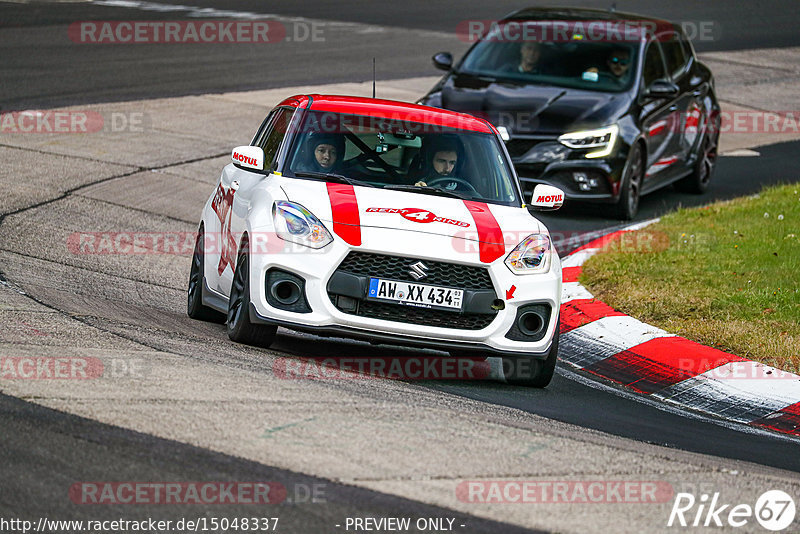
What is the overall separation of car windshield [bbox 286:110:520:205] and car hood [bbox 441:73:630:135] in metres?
4.41

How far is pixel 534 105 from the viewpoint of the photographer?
509 inches

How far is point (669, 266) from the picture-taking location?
1066cm

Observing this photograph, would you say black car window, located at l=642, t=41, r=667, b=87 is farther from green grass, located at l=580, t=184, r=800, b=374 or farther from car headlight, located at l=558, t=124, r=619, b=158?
green grass, located at l=580, t=184, r=800, b=374

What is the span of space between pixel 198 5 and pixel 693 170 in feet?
51.9

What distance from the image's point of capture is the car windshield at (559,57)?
1354cm

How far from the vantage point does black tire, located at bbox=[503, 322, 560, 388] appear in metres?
7.45

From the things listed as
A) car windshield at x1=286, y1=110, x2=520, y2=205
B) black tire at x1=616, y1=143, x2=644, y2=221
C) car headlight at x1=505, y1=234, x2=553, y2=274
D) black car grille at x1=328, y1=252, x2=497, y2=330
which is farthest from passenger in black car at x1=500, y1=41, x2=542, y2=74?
black car grille at x1=328, y1=252, x2=497, y2=330

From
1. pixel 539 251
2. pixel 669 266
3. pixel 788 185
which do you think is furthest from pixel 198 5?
pixel 539 251

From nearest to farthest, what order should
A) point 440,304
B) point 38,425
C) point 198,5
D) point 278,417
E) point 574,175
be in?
point 38,425
point 278,417
point 440,304
point 574,175
point 198,5

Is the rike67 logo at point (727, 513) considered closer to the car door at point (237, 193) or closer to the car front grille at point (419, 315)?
the car front grille at point (419, 315)

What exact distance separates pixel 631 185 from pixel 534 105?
1.38 meters

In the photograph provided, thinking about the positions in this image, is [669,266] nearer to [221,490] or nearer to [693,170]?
[693,170]

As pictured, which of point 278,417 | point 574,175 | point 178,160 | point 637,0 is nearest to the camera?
point 278,417

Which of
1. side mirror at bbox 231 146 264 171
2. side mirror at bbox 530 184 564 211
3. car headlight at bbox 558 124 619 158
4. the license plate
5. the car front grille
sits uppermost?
side mirror at bbox 231 146 264 171
